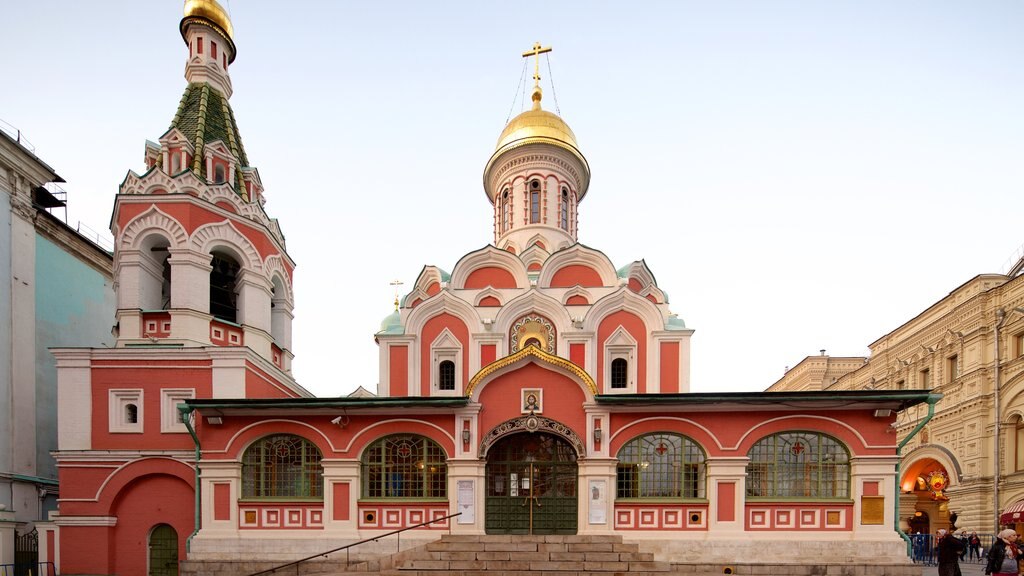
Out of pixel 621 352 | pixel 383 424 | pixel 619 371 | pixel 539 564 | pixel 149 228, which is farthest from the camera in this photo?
pixel 619 371

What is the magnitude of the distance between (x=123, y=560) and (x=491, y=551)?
826cm

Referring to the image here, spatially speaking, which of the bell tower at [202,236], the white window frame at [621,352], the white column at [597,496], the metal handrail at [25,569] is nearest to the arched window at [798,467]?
the white column at [597,496]

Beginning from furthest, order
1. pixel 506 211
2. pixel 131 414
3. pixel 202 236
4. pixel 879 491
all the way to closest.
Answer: pixel 506 211, pixel 202 236, pixel 131 414, pixel 879 491

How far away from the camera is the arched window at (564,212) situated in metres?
22.0

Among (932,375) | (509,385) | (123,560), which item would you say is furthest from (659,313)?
(932,375)

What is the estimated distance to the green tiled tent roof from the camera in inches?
607

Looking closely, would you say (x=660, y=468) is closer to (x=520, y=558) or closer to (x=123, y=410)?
(x=520, y=558)

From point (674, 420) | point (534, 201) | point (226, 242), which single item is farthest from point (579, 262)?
point (226, 242)

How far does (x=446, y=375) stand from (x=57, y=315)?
12.2 metres

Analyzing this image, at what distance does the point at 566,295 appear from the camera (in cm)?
1820

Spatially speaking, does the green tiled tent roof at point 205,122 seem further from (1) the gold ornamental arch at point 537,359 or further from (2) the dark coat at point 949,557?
(2) the dark coat at point 949,557

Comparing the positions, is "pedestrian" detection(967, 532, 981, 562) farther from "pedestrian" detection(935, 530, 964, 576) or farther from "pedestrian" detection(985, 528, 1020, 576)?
"pedestrian" detection(985, 528, 1020, 576)

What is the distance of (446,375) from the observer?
17969 mm

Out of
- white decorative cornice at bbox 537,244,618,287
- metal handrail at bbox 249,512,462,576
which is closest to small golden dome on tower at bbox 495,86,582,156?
white decorative cornice at bbox 537,244,618,287
